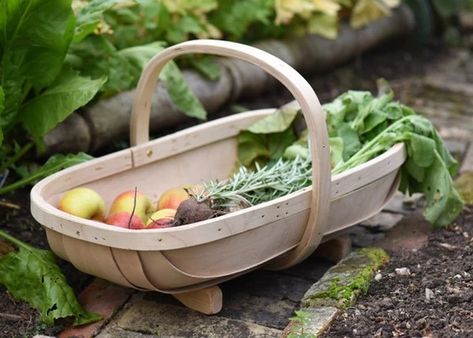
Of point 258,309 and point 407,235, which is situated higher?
point 258,309

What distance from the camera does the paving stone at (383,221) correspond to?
340 centimetres

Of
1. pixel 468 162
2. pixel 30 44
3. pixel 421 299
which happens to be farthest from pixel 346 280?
pixel 468 162

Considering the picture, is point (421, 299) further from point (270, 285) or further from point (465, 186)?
point (465, 186)

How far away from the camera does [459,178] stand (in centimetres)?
379

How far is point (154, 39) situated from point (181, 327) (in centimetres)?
165

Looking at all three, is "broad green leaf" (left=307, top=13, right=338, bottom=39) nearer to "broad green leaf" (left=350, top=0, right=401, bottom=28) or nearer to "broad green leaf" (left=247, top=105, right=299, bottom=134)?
A: "broad green leaf" (left=350, top=0, right=401, bottom=28)

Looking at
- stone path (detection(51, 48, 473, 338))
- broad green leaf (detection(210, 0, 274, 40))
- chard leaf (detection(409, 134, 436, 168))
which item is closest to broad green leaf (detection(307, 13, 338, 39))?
broad green leaf (detection(210, 0, 274, 40))

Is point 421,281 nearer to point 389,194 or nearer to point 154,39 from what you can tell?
point 389,194

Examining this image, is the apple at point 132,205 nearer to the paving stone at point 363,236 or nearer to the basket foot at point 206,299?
the basket foot at point 206,299

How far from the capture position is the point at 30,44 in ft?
9.53

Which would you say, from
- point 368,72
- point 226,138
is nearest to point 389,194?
point 226,138

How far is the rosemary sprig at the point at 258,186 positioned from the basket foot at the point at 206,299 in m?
0.26

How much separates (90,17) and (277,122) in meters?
0.80

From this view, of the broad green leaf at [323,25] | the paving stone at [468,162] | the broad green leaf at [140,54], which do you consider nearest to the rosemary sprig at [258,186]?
the broad green leaf at [140,54]
